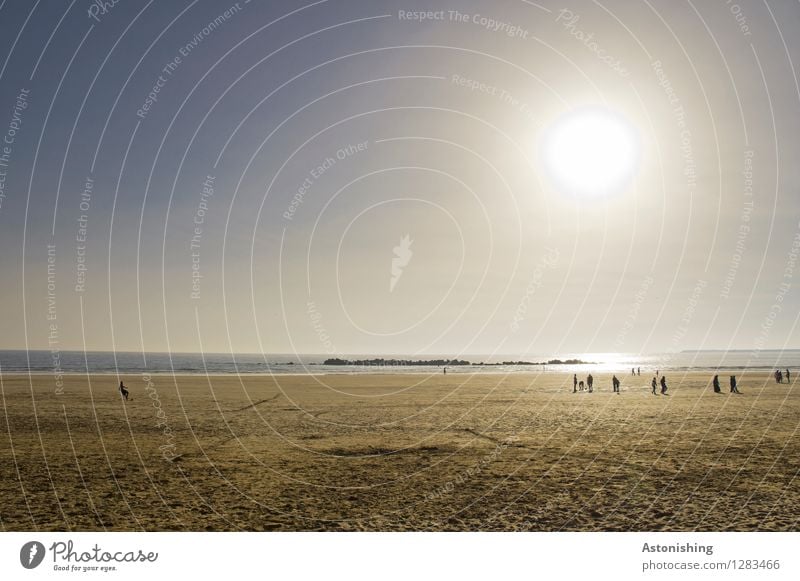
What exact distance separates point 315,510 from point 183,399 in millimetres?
36238

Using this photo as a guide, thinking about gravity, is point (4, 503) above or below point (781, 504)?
above

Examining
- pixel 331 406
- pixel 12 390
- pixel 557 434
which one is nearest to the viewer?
pixel 557 434

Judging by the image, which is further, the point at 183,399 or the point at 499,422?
the point at 183,399

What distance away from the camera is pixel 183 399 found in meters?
45.7

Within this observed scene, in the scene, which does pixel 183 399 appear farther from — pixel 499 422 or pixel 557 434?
pixel 557 434

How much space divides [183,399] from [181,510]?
114 feet

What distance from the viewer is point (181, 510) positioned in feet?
45.0

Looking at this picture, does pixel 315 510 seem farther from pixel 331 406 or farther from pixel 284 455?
pixel 331 406

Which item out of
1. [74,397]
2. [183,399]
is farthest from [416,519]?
[74,397]

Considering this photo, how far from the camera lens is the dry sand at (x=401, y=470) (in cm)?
1323

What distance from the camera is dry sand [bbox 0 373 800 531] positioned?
13227mm

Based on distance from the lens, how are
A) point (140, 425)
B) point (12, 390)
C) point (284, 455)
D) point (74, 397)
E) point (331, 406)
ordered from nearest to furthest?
1. point (284, 455)
2. point (140, 425)
3. point (331, 406)
4. point (74, 397)
5. point (12, 390)

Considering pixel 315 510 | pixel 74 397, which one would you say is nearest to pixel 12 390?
pixel 74 397

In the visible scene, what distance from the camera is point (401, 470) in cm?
1809
